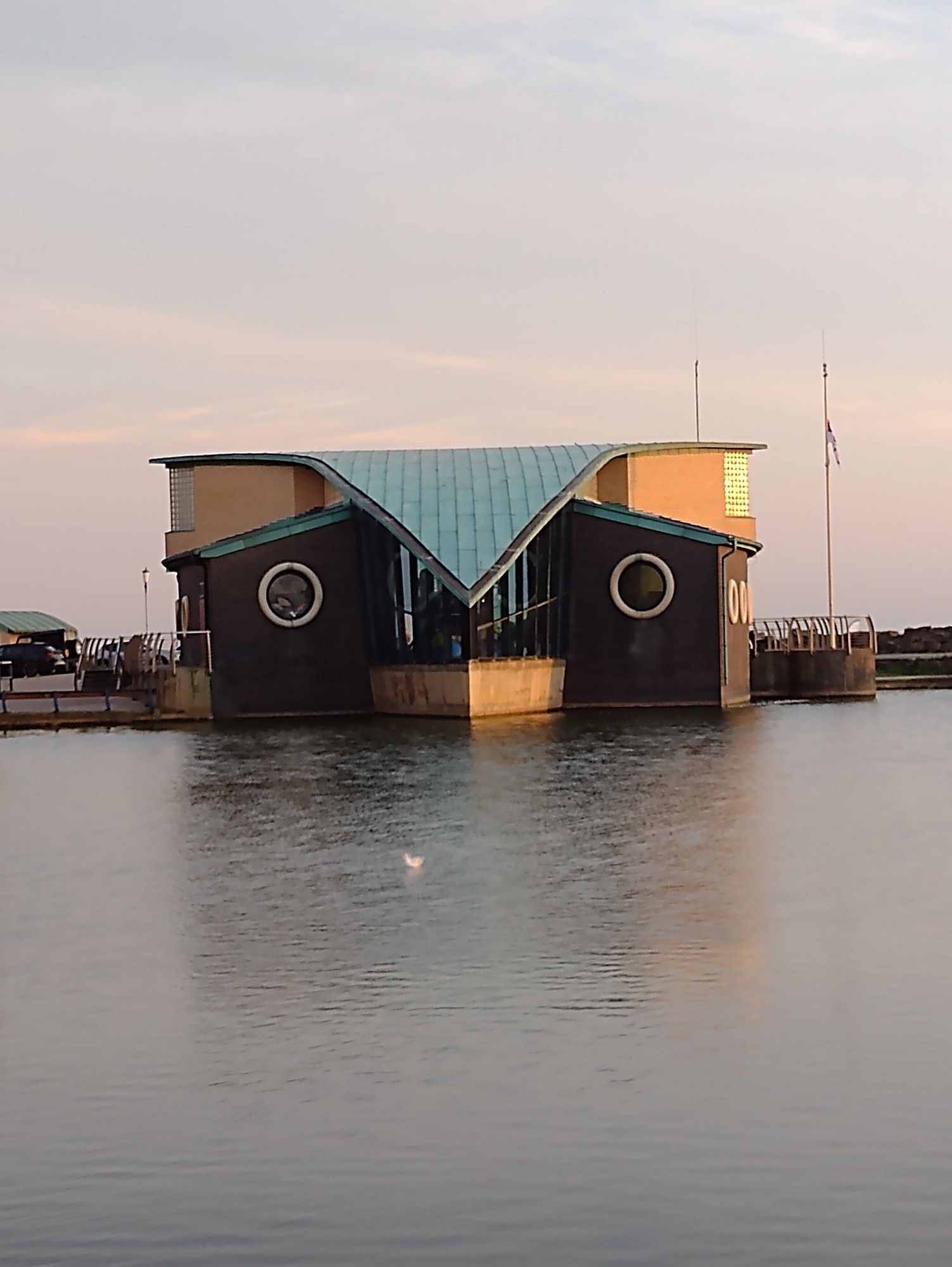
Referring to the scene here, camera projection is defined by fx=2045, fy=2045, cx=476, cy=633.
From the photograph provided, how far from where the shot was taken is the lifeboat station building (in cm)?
5462

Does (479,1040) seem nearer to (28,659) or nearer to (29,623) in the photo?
(28,659)

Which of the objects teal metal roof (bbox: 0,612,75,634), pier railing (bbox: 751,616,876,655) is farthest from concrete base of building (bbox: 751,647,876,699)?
teal metal roof (bbox: 0,612,75,634)

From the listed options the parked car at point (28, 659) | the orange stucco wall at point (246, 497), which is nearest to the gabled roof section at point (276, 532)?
the orange stucco wall at point (246, 497)

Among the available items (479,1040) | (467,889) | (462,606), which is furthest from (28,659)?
(479,1040)

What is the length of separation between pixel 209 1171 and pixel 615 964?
6.27 m

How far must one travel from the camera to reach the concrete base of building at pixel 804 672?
66.6m

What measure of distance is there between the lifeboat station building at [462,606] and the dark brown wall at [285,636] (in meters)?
0.04

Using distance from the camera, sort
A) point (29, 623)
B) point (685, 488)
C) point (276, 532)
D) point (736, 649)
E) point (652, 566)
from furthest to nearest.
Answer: point (29, 623), point (685, 488), point (736, 649), point (652, 566), point (276, 532)

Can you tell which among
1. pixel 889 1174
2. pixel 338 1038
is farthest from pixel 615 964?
pixel 889 1174

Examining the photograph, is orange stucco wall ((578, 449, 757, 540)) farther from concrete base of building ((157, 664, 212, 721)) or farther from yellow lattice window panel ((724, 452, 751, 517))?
concrete base of building ((157, 664, 212, 721))

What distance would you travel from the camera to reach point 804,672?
66812 millimetres

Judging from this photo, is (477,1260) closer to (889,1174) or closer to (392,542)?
(889,1174)

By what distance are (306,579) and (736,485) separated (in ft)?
69.9

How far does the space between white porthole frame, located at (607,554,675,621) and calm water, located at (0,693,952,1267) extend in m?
27.0
